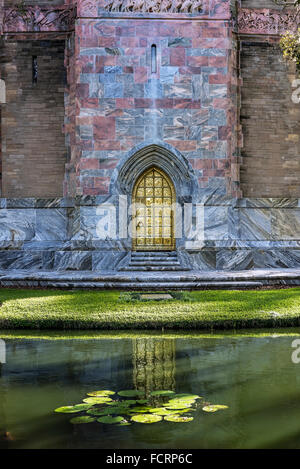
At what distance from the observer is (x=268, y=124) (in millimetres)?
15469

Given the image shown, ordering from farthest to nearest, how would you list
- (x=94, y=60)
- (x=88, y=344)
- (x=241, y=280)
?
(x=94, y=60) < (x=241, y=280) < (x=88, y=344)

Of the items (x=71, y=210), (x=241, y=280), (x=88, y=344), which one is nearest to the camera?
(x=88, y=344)

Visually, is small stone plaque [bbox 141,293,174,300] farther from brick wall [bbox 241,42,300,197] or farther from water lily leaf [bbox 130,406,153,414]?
brick wall [bbox 241,42,300,197]

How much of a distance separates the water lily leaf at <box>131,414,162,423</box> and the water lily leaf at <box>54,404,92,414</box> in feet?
1.48

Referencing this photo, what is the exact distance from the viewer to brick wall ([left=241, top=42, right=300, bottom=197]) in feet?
50.5

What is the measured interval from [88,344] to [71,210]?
8.75 meters

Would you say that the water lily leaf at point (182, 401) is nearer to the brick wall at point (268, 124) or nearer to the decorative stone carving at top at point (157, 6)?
the brick wall at point (268, 124)

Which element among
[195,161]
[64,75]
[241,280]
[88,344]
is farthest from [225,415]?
[64,75]

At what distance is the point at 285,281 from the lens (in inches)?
468

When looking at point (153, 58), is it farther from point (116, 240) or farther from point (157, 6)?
point (116, 240)

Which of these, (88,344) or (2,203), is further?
(2,203)

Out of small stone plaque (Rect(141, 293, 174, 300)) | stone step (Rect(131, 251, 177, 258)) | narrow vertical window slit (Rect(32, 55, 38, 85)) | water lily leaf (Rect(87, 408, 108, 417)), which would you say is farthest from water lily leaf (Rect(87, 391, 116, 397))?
narrow vertical window slit (Rect(32, 55, 38, 85))

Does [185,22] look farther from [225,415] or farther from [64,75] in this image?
[225,415]

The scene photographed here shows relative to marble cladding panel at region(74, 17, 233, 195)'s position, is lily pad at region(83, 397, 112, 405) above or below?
below
